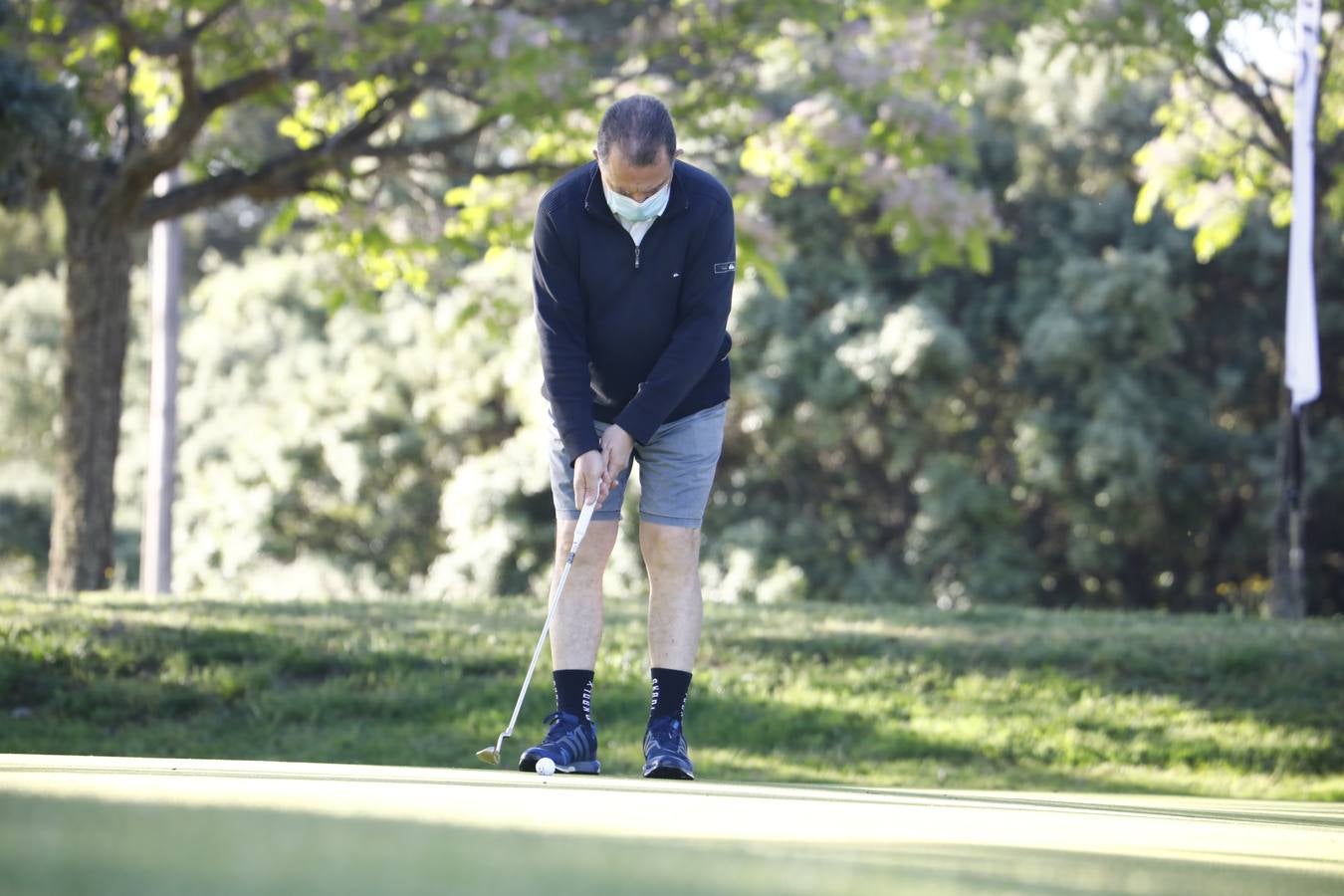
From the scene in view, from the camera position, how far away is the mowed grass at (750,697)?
7367 millimetres

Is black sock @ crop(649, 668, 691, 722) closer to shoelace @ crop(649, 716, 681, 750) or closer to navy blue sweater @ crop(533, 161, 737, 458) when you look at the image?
shoelace @ crop(649, 716, 681, 750)

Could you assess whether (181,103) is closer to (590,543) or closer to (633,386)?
(633,386)

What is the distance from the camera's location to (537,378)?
1842cm

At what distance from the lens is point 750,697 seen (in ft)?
26.3

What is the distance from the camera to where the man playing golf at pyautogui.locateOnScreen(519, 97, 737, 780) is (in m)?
4.84

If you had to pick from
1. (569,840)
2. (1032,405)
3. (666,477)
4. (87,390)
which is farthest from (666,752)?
(1032,405)

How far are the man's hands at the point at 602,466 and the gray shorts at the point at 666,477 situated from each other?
209 millimetres

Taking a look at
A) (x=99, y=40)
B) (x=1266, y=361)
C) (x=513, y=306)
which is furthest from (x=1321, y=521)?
(x=99, y=40)

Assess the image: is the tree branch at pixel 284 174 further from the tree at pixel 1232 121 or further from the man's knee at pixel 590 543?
the man's knee at pixel 590 543

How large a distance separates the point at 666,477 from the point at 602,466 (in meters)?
0.34

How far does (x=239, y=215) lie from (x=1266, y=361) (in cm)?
2413

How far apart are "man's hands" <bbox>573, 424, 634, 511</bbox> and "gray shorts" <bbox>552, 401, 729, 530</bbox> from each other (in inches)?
8.2

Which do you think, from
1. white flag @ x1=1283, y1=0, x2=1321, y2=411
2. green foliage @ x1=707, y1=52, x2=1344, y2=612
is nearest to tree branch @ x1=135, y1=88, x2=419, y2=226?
white flag @ x1=1283, y1=0, x2=1321, y2=411

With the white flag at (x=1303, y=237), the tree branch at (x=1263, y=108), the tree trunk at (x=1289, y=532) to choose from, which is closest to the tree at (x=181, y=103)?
the white flag at (x=1303, y=237)
